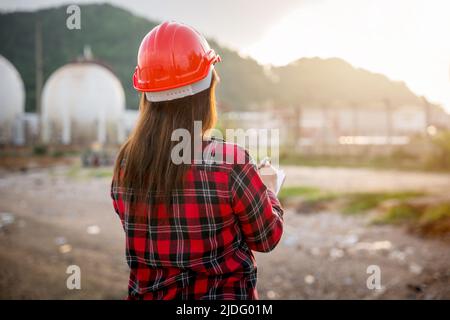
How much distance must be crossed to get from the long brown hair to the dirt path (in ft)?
7.79

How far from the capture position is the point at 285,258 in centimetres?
425

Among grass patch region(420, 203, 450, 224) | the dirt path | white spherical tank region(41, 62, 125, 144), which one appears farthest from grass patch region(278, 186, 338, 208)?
white spherical tank region(41, 62, 125, 144)

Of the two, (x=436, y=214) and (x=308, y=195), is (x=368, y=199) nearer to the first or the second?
(x=308, y=195)

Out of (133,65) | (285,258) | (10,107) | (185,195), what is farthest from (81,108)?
(185,195)

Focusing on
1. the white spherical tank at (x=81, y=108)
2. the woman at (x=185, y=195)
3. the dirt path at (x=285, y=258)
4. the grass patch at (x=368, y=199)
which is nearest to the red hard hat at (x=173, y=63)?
the woman at (x=185, y=195)

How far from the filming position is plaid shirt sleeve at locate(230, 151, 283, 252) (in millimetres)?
1225

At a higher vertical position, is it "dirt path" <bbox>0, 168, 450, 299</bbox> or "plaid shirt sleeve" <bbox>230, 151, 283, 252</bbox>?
"plaid shirt sleeve" <bbox>230, 151, 283, 252</bbox>

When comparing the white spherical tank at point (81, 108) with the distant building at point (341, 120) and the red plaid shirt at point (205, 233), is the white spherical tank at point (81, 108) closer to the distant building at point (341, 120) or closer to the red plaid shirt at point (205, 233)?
the distant building at point (341, 120)

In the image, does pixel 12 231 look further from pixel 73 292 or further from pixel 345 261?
pixel 345 261

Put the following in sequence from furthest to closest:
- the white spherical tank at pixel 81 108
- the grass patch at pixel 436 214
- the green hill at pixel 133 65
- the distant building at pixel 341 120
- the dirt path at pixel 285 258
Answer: the green hill at pixel 133 65 < the white spherical tank at pixel 81 108 < the distant building at pixel 341 120 < the grass patch at pixel 436 214 < the dirt path at pixel 285 258

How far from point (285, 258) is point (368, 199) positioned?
8.49ft

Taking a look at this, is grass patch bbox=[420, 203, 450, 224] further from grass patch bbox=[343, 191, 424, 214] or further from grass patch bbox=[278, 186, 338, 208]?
grass patch bbox=[278, 186, 338, 208]

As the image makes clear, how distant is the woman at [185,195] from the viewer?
1.25 m

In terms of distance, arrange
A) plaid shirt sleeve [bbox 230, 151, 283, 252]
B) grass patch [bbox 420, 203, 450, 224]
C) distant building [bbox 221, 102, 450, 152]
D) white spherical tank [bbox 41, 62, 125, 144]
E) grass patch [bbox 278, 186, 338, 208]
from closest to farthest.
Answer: plaid shirt sleeve [bbox 230, 151, 283, 252] < grass patch [bbox 420, 203, 450, 224] < grass patch [bbox 278, 186, 338, 208] < distant building [bbox 221, 102, 450, 152] < white spherical tank [bbox 41, 62, 125, 144]
